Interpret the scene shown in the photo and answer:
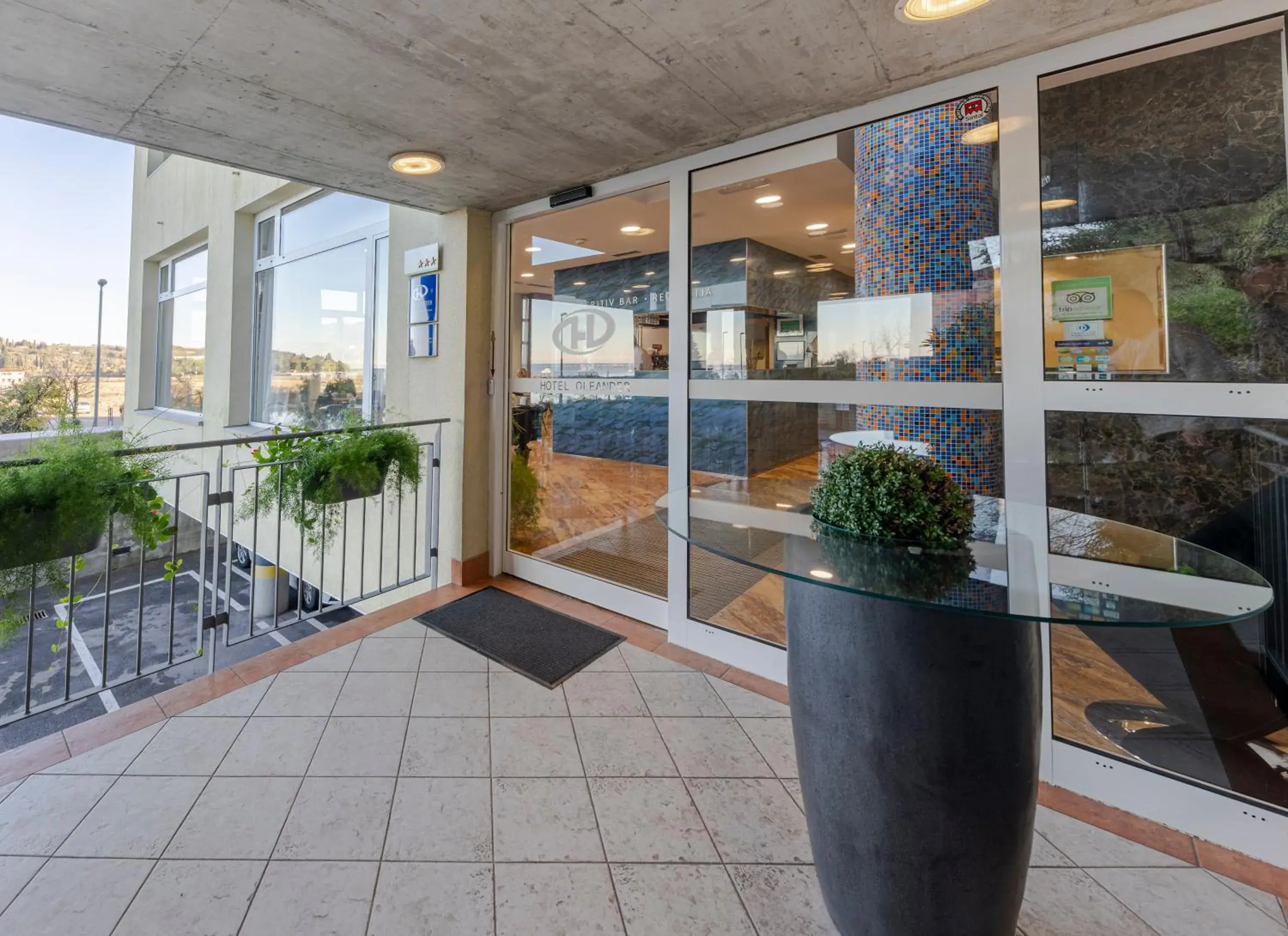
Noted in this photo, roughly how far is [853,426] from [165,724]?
9.26 feet

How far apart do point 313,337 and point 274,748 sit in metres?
4.14

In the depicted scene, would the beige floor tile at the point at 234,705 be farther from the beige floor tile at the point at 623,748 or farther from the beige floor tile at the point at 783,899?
the beige floor tile at the point at 783,899

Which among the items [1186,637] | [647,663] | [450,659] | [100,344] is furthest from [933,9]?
[100,344]

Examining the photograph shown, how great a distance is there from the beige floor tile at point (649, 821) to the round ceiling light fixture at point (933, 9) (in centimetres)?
234

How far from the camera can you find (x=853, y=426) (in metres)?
2.17

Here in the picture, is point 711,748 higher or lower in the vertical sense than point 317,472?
lower

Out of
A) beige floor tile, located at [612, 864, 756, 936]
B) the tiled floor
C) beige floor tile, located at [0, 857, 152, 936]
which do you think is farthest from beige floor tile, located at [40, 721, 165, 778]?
beige floor tile, located at [612, 864, 756, 936]

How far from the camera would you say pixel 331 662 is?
8.25 feet

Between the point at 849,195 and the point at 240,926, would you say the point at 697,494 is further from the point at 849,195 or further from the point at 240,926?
the point at 240,926

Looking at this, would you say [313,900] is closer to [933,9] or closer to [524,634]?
[524,634]

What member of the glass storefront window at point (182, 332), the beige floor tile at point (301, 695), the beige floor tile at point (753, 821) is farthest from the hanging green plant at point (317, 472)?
the glass storefront window at point (182, 332)

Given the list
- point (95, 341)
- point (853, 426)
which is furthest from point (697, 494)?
point (95, 341)

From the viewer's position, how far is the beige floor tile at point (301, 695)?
215cm

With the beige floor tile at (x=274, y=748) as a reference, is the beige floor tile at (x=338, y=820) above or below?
below
